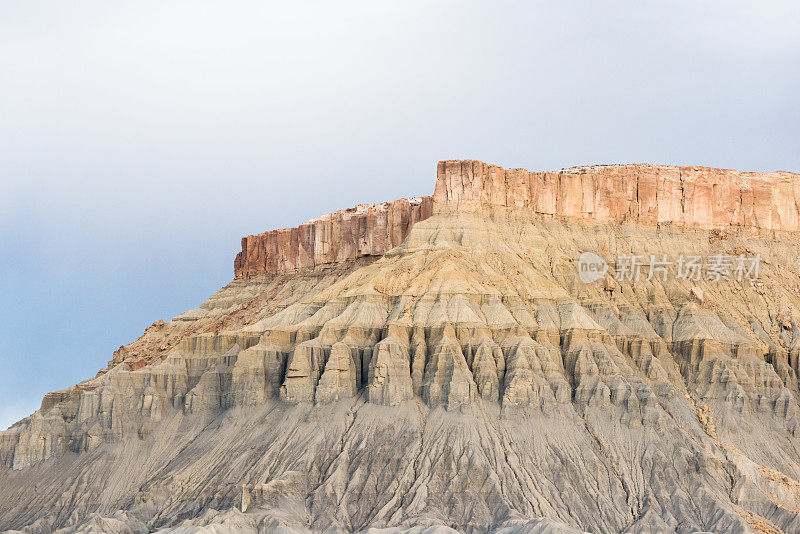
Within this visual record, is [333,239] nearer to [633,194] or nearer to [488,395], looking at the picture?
[633,194]

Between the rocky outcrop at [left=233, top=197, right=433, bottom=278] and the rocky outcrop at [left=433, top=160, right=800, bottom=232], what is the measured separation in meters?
8.72

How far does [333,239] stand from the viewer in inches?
5999

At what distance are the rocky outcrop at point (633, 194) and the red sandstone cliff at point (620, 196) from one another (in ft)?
0.34

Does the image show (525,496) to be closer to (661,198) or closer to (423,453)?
(423,453)

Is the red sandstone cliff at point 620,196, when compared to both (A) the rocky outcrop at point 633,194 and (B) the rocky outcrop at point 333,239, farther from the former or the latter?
(B) the rocky outcrop at point 333,239

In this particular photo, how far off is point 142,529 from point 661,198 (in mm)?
68601

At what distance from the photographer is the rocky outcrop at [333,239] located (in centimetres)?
14288

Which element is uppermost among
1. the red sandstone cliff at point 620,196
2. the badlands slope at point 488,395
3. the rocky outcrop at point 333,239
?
the red sandstone cliff at point 620,196

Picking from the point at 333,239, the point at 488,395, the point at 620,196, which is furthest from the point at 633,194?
the point at 333,239

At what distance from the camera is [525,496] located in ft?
299

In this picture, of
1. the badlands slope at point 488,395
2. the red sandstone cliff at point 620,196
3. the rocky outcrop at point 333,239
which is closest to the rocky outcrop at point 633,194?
the red sandstone cliff at point 620,196

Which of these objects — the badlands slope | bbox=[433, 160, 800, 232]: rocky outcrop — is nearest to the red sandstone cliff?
bbox=[433, 160, 800, 232]: rocky outcrop

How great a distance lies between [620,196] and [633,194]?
1694mm

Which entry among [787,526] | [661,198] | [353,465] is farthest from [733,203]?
[353,465]
